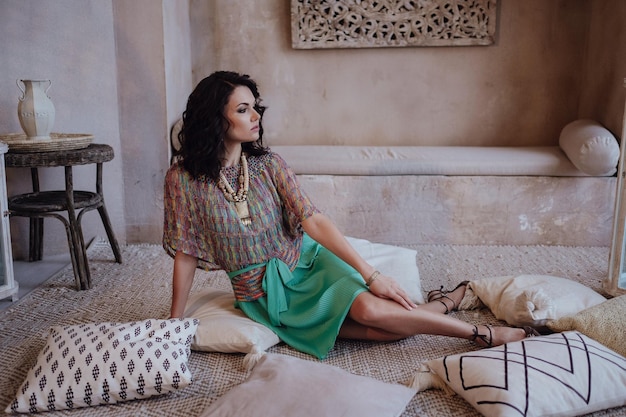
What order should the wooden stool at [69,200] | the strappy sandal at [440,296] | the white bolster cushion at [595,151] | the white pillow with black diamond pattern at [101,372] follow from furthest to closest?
the white bolster cushion at [595,151], the wooden stool at [69,200], the strappy sandal at [440,296], the white pillow with black diamond pattern at [101,372]

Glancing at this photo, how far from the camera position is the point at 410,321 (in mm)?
2023

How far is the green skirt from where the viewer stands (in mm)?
2053

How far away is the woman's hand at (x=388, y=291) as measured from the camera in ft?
6.60

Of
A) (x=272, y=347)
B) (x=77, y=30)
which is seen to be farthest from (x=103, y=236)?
(x=272, y=347)

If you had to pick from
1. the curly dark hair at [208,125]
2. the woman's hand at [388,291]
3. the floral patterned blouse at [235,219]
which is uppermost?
the curly dark hair at [208,125]

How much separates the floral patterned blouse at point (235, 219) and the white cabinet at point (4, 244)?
907 mm

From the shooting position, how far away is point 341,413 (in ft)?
5.13

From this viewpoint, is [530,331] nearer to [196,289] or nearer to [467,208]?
[467,208]

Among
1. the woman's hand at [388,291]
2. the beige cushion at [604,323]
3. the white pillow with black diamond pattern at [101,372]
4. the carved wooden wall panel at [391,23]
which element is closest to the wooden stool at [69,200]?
the white pillow with black diamond pattern at [101,372]

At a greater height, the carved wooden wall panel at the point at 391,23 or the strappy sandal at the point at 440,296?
the carved wooden wall panel at the point at 391,23

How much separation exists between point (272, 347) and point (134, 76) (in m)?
2.00

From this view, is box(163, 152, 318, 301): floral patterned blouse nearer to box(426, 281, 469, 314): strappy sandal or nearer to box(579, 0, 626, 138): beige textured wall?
box(426, 281, 469, 314): strappy sandal

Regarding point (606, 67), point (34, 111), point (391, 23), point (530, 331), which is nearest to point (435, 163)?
point (391, 23)

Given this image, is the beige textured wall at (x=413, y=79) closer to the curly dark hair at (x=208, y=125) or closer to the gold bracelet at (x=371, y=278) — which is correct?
the curly dark hair at (x=208, y=125)
